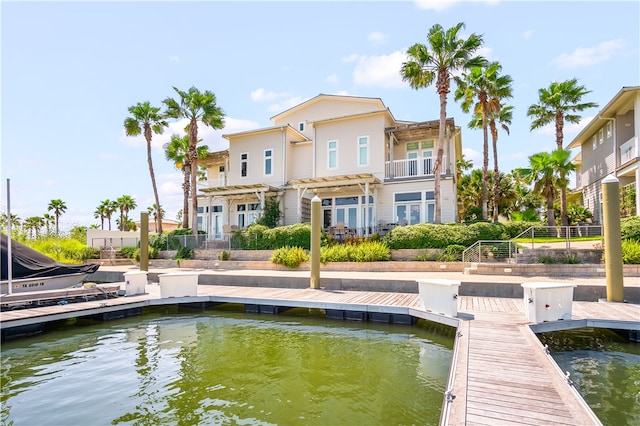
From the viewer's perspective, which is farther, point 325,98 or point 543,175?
point 325,98

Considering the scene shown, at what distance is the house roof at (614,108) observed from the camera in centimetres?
1739

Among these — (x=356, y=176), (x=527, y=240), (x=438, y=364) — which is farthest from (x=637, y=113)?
(x=438, y=364)

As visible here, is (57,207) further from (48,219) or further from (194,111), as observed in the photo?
(194,111)

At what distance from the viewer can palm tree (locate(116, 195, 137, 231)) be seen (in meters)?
55.3

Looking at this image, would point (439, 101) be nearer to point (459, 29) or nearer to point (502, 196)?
point (459, 29)

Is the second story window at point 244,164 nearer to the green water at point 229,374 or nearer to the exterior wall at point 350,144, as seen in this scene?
the exterior wall at point 350,144

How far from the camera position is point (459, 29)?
18.9 metres

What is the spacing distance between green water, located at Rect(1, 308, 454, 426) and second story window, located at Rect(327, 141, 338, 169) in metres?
14.1

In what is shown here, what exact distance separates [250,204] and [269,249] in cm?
643

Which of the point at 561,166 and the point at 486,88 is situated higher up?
the point at 486,88

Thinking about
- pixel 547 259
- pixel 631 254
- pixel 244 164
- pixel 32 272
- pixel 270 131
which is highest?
pixel 270 131

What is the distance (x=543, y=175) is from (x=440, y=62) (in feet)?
25.2

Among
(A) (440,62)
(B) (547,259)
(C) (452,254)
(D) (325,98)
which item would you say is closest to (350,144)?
(D) (325,98)

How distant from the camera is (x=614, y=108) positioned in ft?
63.9
